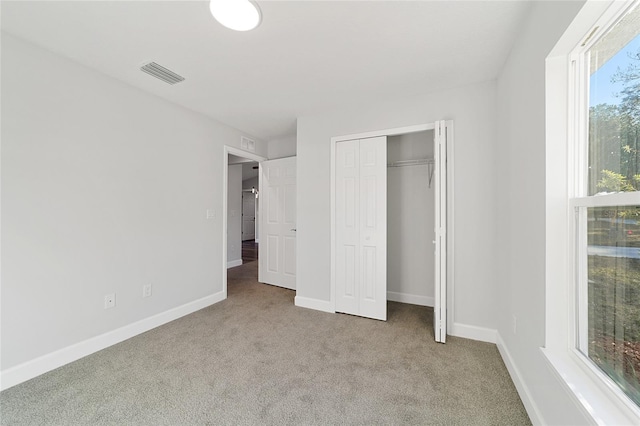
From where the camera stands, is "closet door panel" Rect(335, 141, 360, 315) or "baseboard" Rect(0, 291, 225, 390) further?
"closet door panel" Rect(335, 141, 360, 315)

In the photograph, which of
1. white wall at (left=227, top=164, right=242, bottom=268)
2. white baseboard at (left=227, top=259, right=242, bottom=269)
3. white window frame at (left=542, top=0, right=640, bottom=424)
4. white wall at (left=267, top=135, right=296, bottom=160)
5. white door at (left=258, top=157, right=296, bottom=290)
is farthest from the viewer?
white wall at (left=227, top=164, right=242, bottom=268)

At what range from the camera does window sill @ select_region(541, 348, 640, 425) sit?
860 millimetres

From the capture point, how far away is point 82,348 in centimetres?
211

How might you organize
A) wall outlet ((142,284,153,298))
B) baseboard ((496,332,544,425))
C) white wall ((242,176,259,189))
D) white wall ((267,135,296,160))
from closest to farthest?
baseboard ((496,332,544,425)), wall outlet ((142,284,153,298)), white wall ((267,135,296,160)), white wall ((242,176,259,189))

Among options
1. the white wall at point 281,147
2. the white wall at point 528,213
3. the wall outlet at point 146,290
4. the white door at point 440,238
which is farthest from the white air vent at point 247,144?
the white wall at point 528,213

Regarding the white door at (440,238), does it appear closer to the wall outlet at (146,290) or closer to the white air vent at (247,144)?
the white air vent at (247,144)

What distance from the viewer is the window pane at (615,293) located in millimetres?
880

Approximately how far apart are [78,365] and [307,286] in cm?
219

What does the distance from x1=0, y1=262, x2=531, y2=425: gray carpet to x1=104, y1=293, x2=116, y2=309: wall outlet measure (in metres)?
0.38

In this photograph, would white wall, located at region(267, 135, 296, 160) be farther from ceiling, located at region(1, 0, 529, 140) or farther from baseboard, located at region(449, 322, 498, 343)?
baseboard, located at region(449, 322, 498, 343)

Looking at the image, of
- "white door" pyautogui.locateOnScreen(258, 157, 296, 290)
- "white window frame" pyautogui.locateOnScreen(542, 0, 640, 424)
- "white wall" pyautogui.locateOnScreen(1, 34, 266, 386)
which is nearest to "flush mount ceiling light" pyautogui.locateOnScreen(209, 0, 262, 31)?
"white wall" pyautogui.locateOnScreen(1, 34, 266, 386)

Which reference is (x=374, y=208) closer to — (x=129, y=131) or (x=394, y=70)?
(x=394, y=70)

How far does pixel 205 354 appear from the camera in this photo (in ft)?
6.99

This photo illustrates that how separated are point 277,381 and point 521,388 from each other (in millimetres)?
1615
